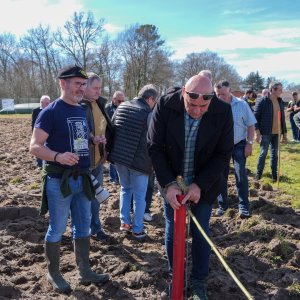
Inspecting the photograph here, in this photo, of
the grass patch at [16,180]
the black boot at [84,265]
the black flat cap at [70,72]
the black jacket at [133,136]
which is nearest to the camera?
the black flat cap at [70,72]

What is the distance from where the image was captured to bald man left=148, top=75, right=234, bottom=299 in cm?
259

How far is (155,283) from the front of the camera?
3.08 meters

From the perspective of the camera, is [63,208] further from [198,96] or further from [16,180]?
[16,180]

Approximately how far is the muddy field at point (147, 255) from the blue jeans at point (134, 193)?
0.79 feet

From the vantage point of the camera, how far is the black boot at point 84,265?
3.05 m

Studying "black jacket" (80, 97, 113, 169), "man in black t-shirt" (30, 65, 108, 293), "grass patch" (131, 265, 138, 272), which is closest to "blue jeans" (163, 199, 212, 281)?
"grass patch" (131, 265, 138, 272)

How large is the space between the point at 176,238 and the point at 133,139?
1957 millimetres

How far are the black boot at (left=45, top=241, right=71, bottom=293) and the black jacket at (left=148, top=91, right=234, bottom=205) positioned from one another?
49.2 inches

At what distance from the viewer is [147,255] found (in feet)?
12.3

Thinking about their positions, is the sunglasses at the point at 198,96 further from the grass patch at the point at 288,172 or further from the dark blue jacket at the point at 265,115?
the dark blue jacket at the point at 265,115

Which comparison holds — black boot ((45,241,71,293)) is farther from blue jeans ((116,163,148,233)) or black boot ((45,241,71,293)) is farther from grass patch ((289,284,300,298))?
grass patch ((289,284,300,298))

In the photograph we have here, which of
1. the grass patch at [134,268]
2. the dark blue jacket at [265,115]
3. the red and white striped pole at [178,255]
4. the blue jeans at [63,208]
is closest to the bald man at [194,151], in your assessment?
the red and white striped pole at [178,255]

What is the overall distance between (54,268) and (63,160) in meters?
1.17

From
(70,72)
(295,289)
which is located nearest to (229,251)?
(295,289)
